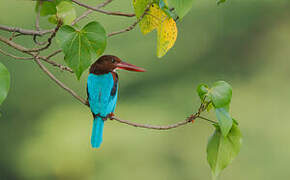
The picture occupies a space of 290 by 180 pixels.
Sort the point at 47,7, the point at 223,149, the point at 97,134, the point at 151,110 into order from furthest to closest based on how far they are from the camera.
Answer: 1. the point at 151,110
2. the point at 97,134
3. the point at 223,149
4. the point at 47,7

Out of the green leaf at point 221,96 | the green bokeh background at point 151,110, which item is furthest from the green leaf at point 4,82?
the green bokeh background at point 151,110

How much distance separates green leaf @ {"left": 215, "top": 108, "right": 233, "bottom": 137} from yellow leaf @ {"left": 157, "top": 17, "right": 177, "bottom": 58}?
0.17 m

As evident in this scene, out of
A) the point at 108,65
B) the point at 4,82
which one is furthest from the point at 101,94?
the point at 4,82

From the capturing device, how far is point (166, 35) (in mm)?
991

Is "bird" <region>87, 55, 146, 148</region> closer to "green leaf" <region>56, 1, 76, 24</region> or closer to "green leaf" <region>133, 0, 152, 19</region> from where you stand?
"green leaf" <region>56, 1, 76, 24</region>

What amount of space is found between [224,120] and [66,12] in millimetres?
451

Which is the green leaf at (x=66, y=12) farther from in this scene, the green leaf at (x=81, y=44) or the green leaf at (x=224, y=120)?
the green leaf at (x=224, y=120)

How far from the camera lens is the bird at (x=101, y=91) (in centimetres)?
144

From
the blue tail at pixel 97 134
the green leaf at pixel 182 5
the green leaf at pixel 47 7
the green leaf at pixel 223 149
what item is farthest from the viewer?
the blue tail at pixel 97 134

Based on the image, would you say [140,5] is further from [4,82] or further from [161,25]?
[4,82]

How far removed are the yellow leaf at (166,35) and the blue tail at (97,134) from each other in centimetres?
51

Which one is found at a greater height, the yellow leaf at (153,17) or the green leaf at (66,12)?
the green leaf at (66,12)

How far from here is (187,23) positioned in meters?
3.47

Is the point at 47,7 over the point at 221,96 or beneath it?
over
